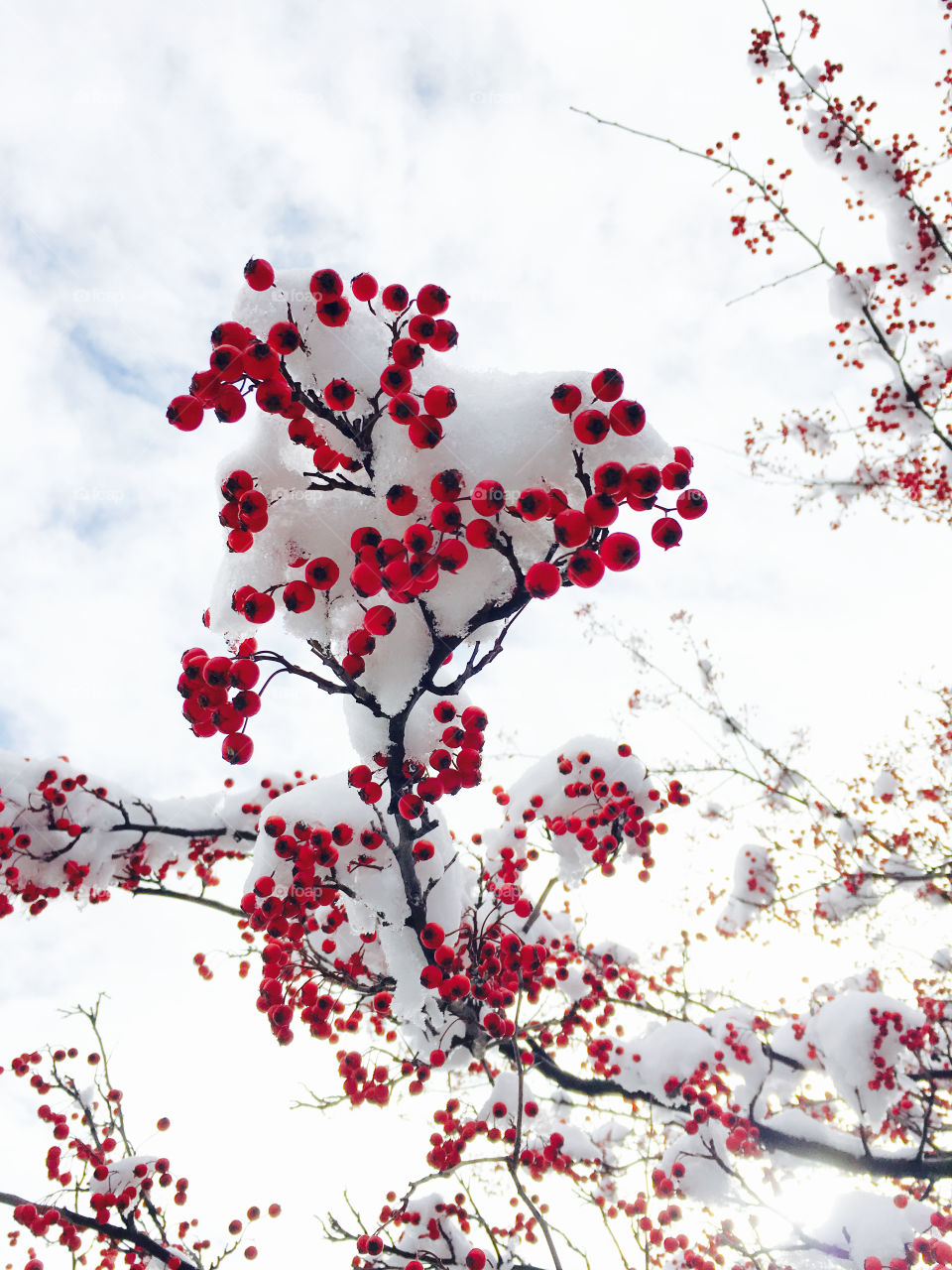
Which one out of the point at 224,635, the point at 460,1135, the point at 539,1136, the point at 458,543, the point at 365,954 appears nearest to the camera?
the point at 458,543

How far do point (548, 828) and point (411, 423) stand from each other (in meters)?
3.80

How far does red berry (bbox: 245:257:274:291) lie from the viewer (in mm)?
2064

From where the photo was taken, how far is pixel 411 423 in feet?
6.60

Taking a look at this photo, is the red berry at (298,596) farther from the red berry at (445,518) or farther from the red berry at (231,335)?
the red berry at (231,335)

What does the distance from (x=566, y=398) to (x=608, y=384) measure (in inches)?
5.3

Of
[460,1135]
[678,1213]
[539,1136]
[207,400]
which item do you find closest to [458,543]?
[207,400]

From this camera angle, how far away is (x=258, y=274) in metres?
2.08

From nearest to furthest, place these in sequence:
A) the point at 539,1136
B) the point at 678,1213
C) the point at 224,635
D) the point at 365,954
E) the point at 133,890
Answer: the point at 224,635
the point at 365,954
the point at 678,1213
the point at 133,890
the point at 539,1136

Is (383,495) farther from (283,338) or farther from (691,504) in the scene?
(691,504)

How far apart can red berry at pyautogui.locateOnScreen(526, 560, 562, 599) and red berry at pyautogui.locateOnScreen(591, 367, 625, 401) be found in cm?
57

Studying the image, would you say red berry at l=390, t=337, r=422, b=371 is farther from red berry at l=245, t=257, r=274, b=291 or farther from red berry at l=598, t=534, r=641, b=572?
red berry at l=598, t=534, r=641, b=572

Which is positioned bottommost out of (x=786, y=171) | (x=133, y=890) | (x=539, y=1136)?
(x=539, y=1136)

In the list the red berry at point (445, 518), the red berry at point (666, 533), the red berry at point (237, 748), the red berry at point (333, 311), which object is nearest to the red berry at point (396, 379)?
the red berry at point (333, 311)

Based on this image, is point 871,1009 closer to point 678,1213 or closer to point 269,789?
point 678,1213
